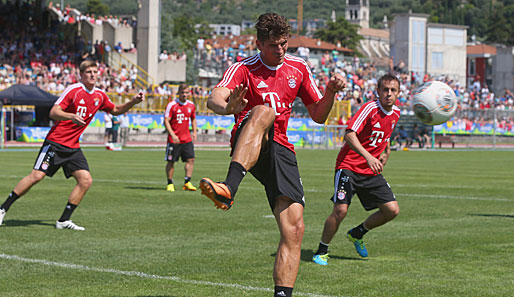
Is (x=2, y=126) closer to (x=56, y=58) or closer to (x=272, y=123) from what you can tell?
(x=56, y=58)

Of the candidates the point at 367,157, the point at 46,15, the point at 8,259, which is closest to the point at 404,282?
the point at 367,157

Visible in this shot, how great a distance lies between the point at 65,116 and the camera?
10828 millimetres

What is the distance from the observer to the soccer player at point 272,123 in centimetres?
575

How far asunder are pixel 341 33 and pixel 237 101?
171173mm

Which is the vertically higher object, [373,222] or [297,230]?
[297,230]

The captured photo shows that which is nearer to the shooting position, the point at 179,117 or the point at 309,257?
the point at 309,257

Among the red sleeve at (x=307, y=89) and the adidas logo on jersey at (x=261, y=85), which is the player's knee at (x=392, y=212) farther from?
the adidas logo on jersey at (x=261, y=85)

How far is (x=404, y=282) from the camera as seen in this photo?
7.50 metres

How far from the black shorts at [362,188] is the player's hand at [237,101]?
11.6 feet

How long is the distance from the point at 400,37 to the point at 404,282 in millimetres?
88604

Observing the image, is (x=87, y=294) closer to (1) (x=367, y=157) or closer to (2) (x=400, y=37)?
(1) (x=367, y=157)

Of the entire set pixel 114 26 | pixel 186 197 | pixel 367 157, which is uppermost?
pixel 114 26

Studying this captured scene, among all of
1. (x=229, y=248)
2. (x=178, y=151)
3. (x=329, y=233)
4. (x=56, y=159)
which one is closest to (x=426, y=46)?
(x=178, y=151)

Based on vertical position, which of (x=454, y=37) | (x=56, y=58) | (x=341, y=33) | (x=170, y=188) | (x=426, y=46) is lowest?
(x=170, y=188)
